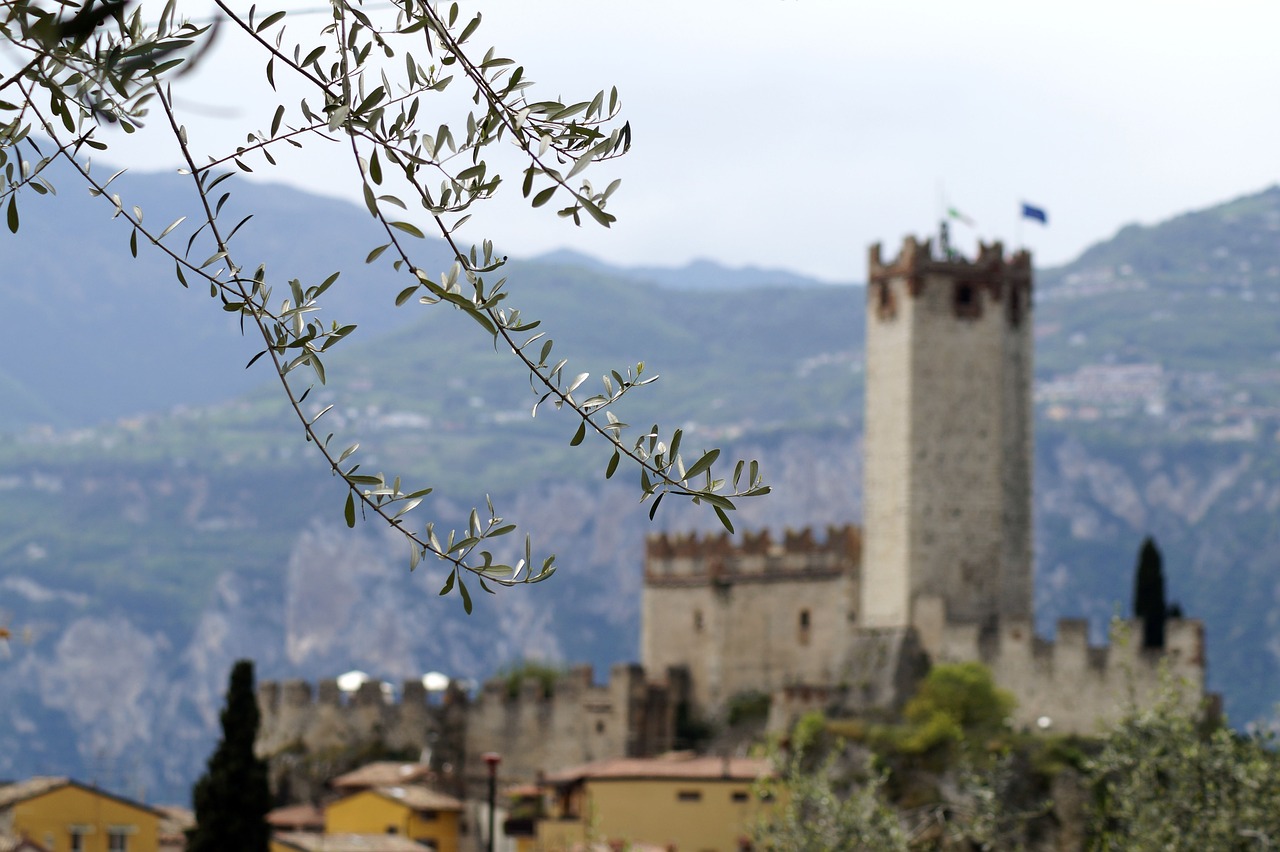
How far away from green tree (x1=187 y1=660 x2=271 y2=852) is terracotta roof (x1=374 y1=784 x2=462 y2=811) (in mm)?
17305

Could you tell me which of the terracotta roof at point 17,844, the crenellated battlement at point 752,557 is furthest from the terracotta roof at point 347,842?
the crenellated battlement at point 752,557

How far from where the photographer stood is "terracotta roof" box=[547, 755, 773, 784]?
67188 mm

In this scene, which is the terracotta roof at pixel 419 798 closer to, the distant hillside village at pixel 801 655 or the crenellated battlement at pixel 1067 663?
the distant hillside village at pixel 801 655

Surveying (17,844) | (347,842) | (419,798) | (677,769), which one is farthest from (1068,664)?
(17,844)

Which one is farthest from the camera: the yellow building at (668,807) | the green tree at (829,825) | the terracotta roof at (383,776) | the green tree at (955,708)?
the terracotta roof at (383,776)

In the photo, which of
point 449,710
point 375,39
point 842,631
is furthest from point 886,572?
point 375,39

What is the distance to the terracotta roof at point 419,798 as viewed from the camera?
2805 inches

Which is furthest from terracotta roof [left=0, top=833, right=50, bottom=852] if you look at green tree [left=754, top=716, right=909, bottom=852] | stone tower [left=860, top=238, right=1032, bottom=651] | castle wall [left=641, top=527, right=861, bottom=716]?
stone tower [left=860, top=238, right=1032, bottom=651]

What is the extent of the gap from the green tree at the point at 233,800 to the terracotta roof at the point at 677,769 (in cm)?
1615

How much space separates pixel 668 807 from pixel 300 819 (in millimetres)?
11980

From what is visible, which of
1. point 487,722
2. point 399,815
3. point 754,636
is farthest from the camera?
point 487,722

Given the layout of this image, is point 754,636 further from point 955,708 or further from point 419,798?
point 955,708

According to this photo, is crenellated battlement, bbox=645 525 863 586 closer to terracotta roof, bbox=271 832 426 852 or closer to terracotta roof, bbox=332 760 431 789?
terracotta roof, bbox=332 760 431 789

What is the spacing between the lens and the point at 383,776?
75.4 m
